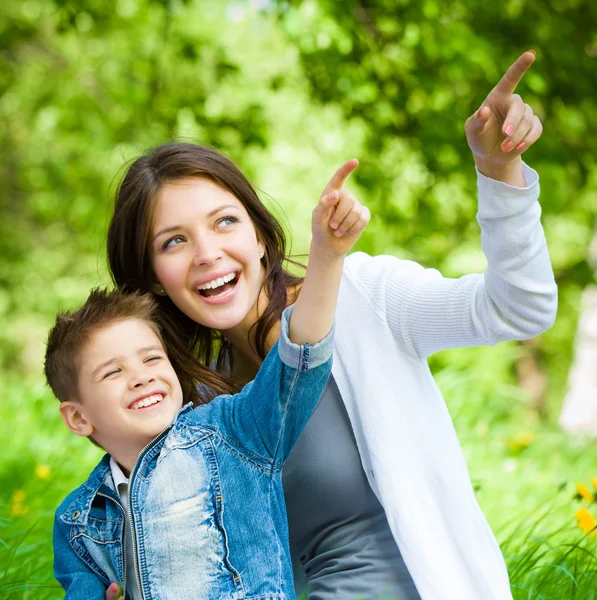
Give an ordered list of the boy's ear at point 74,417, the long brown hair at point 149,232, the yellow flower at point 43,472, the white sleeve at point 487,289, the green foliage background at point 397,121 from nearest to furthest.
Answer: the white sleeve at point 487,289 < the boy's ear at point 74,417 < the long brown hair at point 149,232 < the yellow flower at point 43,472 < the green foliage background at point 397,121

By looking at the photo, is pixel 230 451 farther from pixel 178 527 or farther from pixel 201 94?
pixel 201 94

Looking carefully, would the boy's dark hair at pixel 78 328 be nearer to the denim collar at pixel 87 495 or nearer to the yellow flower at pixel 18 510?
the denim collar at pixel 87 495

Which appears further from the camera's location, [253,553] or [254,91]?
[254,91]

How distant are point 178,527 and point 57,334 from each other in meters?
0.52

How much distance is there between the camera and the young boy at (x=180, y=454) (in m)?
1.50

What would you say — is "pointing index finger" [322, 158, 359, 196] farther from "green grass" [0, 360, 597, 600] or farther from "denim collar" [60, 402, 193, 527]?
"green grass" [0, 360, 597, 600]

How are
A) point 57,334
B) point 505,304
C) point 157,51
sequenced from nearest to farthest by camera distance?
point 505,304 → point 57,334 → point 157,51

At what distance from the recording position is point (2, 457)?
359 centimetres

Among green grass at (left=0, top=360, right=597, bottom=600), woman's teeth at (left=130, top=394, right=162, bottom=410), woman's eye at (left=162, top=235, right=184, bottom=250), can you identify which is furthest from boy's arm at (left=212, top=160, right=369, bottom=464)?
green grass at (left=0, top=360, right=597, bottom=600)

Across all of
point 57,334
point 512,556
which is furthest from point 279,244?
point 512,556

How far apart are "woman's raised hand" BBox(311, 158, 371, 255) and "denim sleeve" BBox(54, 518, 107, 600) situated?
85 centimetres

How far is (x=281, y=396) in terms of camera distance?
1.52m

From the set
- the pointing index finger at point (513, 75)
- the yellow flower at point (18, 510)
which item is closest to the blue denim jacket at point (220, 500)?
the pointing index finger at point (513, 75)

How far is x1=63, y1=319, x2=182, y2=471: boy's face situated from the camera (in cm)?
169
